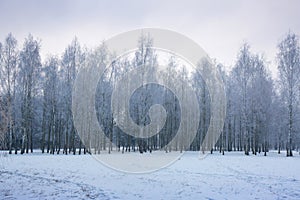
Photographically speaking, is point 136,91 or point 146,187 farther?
point 136,91

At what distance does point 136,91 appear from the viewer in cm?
3797

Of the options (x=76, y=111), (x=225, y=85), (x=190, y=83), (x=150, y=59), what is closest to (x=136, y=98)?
(x=150, y=59)

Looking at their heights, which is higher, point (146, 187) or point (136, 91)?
point (136, 91)

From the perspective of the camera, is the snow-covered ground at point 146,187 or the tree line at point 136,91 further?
the tree line at point 136,91

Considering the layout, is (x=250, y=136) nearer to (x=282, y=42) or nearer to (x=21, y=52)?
(x=282, y=42)

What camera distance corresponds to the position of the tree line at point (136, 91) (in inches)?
1326

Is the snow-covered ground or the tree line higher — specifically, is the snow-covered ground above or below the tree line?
below

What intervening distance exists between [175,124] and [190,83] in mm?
7860

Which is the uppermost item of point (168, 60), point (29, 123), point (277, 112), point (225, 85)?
point (168, 60)

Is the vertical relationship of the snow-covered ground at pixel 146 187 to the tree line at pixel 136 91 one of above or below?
below

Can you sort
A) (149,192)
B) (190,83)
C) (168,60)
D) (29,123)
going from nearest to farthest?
(149,192) → (29,123) → (168,60) → (190,83)

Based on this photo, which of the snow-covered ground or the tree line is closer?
the snow-covered ground

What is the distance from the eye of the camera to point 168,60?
4328 cm

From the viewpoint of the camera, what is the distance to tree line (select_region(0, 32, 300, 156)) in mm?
33688
